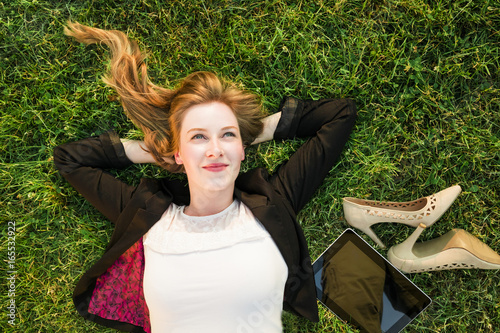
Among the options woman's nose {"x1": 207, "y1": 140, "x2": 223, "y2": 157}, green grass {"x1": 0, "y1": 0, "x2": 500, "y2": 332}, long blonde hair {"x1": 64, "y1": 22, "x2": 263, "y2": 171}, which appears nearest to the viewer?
woman's nose {"x1": 207, "y1": 140, "x2": 223, "y2": 157}

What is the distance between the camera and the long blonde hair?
2.88 meters

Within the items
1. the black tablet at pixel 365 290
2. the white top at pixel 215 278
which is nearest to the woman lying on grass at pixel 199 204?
the white top at pixel 215 278

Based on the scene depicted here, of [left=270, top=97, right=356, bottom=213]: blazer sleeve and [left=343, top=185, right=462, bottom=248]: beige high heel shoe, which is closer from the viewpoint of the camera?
[left=270, top=97, right=356, bottom=213]: blazer sleeve

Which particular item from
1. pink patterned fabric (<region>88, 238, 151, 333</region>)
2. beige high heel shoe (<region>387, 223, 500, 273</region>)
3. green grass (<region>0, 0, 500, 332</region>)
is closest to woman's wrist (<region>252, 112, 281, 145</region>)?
green grass (<region>0, 0, 500, 332</region>)

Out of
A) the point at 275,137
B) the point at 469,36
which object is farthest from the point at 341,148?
the point at 469,36

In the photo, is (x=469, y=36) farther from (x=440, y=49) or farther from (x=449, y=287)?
(x=449, y=287)

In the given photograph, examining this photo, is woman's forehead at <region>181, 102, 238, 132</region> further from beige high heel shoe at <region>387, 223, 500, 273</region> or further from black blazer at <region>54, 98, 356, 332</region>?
beige high heel shoe at <region>387, 223, 500, 273</region>

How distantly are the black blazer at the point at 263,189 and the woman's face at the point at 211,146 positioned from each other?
1.38ft

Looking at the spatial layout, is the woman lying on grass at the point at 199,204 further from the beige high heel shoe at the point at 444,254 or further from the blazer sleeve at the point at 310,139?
the beige high heel shoe at the point at 444,254

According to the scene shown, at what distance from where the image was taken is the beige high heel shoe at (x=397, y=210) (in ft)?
10.5

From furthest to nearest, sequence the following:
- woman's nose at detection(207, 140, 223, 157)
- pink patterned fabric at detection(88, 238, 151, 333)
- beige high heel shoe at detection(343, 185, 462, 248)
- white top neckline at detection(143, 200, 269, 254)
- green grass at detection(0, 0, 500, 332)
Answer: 1. green grass at detection(0, 0, 500, 332)
2. beige high heel shoe at detection(343, 185, 462, 248)
3. pink patterned fabric at detection(88, 238, 151, 333)
4. white top neckline at detection(143, 200, 269, 254)
5. woman's nose at detection(207, 140, 223, 157)

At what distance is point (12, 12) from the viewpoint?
3.53 m

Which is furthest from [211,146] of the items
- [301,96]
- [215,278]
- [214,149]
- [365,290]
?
[365,290]

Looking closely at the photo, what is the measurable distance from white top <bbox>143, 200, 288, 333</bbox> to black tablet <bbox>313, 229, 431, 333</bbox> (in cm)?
78
